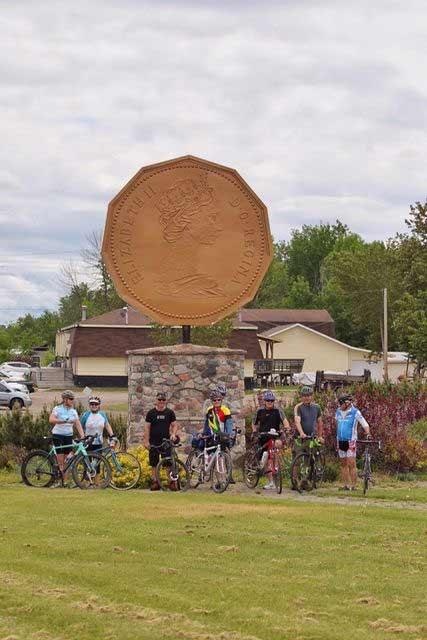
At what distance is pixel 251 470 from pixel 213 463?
783 mm

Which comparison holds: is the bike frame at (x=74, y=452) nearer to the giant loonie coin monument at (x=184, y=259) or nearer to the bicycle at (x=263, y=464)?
the bicycle at (x=263, y=464)

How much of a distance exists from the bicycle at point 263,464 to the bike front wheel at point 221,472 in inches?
21.9

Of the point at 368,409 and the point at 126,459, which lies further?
the point at 368,409

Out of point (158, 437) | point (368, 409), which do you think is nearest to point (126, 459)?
point (158, 437)

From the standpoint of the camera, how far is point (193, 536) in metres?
12.5

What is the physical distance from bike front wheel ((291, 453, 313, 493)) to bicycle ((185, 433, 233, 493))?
108 centimetres

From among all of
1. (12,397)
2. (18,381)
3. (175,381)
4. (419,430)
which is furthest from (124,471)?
(18,381)

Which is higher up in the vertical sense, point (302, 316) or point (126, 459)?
point (302, 316)

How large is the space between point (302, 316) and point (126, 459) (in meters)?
75.8

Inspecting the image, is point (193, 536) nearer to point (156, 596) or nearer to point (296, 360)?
point (156, 596)

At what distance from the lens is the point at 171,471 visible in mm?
17938

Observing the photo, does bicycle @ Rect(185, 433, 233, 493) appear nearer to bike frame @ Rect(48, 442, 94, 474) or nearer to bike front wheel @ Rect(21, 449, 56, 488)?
bike frame @ Rect(48, 442, 94, 474)

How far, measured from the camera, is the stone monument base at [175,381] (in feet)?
72.6

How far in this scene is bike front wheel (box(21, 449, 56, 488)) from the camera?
18219 mm
